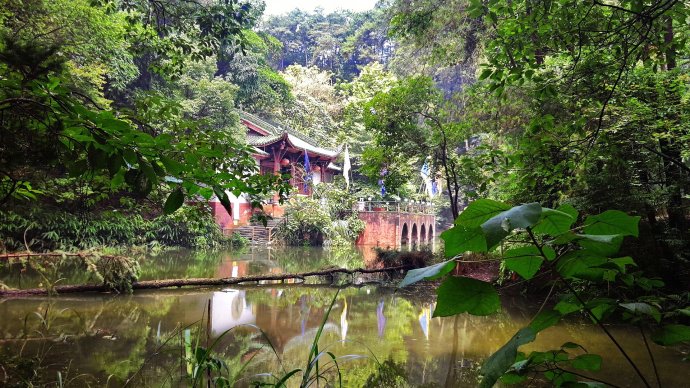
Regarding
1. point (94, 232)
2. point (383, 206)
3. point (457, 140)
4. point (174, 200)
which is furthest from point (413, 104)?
point (383, 206)

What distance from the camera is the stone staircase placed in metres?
18.2

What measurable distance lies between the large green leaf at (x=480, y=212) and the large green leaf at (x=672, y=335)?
0.40 metres

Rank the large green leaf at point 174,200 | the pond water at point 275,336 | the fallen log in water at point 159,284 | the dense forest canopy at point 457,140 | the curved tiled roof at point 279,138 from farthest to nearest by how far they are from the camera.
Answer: the curved tiled roof at point 279,138
the fallen log in water at point 159,284
the pond water at point 275,336
the large green leaf at point 174,200
the dense forest canopy at point 457,140

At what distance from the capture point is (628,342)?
15.9ft

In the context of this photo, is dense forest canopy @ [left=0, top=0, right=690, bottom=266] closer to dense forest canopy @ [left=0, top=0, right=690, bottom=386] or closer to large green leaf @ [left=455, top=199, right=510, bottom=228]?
dense forest canopy @ [left=0, top=0, right=690, bottom=386]

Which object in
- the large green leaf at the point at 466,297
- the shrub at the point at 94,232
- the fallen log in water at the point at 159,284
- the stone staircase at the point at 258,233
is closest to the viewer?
the large green leaf at the point at 466,297

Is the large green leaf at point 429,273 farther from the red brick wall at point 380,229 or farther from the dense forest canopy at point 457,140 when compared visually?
the red brick wall at point 380,229

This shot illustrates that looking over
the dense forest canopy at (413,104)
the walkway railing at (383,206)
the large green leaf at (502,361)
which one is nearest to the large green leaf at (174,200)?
the dense forest canopy at (413,104)

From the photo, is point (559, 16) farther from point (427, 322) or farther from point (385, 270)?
point (385, 270)

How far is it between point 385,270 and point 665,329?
935 cm

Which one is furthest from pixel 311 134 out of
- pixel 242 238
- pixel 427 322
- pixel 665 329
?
pixel 665 329

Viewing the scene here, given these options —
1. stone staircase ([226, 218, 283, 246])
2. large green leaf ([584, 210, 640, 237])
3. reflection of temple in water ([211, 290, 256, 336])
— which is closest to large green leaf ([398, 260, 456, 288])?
large green leaf ([584, 210, 640, 237])

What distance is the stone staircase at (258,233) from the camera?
18217 millimetres

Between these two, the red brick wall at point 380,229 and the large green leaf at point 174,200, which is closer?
the large green leaf at point 174,200
